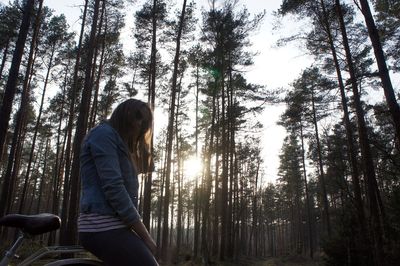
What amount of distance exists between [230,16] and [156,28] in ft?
14.7

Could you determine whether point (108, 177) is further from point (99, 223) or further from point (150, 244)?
point (150, 244)

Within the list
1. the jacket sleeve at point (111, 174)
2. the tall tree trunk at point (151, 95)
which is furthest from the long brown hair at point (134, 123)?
Answer: the tall tree trunk at point (151, 95)

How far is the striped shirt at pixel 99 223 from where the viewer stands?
7.12 ft

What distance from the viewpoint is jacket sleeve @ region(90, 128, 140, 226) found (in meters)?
2.18

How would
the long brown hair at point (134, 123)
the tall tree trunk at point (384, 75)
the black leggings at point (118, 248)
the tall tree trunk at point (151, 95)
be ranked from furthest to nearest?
the tall tree trunk at point (151, 95)
the tall tree trunk at point (384, 75)
the long brown hair at point (134, 123)
the black leggings at point (118, 248)

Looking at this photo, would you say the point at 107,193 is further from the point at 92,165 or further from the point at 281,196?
the point at 281,196

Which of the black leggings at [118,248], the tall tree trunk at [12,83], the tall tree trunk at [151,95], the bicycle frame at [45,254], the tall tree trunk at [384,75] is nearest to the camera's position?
the black leggings at [118,248]

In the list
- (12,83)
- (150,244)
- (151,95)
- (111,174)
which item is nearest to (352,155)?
(151,95)

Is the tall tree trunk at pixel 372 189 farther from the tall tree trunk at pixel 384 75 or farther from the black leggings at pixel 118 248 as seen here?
the black leggings at pixel 118 248

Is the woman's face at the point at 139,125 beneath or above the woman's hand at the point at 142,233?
above

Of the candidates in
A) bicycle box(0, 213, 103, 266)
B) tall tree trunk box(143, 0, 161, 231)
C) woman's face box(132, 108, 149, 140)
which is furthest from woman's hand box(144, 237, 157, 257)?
tall tree trunk box(143, 0, 161, 231)

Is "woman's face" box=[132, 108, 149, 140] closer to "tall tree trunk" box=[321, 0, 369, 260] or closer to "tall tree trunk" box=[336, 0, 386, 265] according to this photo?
"tall tree trunk" box=[336, 0, 386, 265]

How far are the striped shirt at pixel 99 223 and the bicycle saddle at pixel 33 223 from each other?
0.26 m

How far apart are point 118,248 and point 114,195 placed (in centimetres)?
30
